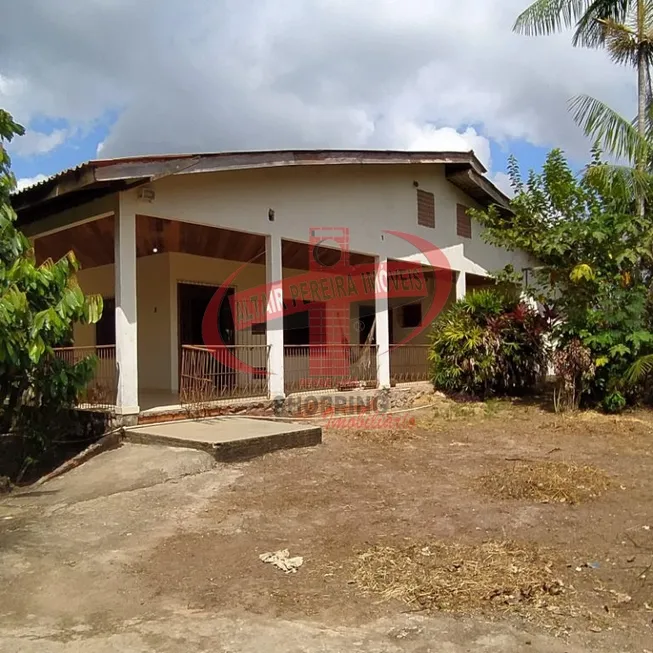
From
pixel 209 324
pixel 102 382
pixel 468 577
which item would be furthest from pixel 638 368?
pixel 102 382

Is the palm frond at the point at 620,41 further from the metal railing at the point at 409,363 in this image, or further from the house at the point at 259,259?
the metal railing at the point at 409,363

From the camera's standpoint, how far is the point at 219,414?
1010 centimetres

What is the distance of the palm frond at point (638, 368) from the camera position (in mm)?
10984

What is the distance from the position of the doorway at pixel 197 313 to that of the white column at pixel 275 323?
2855 millimetres

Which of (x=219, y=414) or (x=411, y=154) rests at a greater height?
→ (x=411, y=154)

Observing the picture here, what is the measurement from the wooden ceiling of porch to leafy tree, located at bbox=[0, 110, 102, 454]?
249cm

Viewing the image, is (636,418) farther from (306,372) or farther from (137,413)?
(137,413)

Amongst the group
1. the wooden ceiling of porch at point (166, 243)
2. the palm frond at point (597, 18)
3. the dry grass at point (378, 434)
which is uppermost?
the palm frond at point (597, 18)

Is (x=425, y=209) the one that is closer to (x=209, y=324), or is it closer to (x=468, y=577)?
(x=209, y=324)

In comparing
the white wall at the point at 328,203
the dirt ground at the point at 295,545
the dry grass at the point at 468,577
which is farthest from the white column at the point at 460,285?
the dry grass at the point at 468,577

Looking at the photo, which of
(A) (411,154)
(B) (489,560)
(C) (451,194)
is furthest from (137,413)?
(C) (451,194)

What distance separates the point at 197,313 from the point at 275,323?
11.2 feet

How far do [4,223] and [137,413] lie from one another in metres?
3.27

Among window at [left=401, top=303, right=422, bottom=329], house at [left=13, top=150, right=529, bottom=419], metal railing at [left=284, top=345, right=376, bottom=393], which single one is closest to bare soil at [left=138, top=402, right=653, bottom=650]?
house at [left=13, top=150, right=529, bottom=419]
